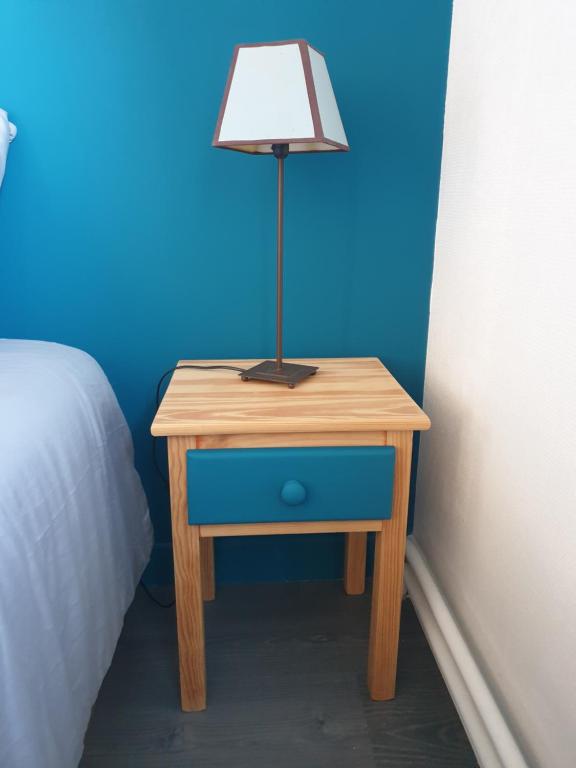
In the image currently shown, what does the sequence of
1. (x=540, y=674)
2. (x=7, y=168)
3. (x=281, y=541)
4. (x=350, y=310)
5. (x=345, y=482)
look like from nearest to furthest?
(x=540, y=674) → (x=345, y=482) → (x=7, y=168) → (x=350, y=310) → (x=281, y=541)

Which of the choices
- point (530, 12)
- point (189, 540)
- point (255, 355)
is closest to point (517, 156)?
point (530, 12)

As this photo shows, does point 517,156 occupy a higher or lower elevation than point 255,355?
higher

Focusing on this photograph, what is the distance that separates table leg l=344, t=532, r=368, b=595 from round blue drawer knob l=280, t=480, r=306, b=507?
0.46 meters

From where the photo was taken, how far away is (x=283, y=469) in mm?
967

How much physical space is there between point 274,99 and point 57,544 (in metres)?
0.74

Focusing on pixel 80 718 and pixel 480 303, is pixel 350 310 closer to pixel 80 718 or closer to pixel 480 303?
pixel 480 303

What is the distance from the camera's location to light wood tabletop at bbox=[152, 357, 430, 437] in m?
0.94

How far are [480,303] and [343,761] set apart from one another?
0.81 m

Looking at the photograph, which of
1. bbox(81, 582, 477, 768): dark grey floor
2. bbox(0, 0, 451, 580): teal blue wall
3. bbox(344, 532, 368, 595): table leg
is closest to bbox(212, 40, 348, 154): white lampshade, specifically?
bbox(0, 0, 451, 580): teal blue wall

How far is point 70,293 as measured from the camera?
4.18 feet

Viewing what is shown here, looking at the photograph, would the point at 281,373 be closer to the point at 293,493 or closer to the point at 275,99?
the point at 293,493

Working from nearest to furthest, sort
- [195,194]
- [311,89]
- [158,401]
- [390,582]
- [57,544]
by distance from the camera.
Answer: [57,544] < [311,89] < [390,582] < [195,194] < [158,401]

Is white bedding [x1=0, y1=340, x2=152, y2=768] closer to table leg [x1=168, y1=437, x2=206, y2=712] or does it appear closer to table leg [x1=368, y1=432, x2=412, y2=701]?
table leg [x1=168, y1=437, x2=206, y2=712]

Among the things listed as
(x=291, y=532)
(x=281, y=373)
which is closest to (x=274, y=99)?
(x=281, y=373)
